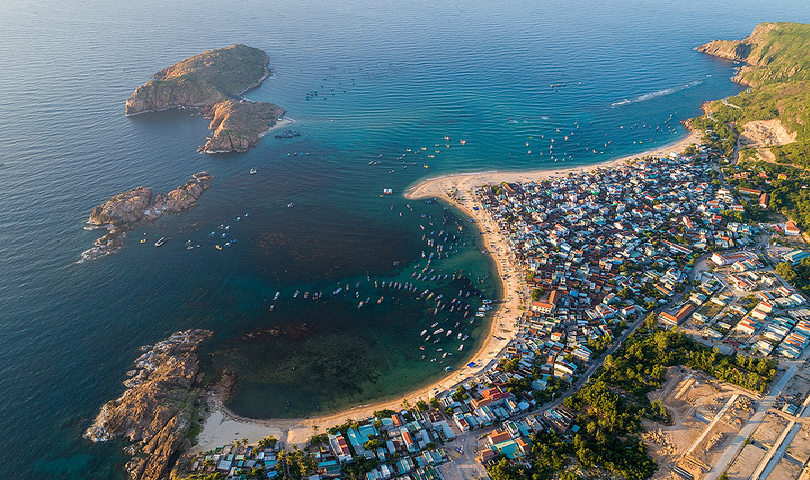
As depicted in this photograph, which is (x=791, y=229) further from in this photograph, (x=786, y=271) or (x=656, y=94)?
(x=656, y=94)

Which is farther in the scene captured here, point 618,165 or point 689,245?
point 618,165

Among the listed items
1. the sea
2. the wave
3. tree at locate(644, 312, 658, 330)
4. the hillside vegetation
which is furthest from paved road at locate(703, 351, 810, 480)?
the wave

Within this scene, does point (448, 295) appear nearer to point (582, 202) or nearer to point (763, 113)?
point (582, 202)

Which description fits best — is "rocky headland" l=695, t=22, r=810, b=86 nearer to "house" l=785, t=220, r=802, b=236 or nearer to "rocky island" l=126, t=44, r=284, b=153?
"house" l=785, t=220, r=802, b=236

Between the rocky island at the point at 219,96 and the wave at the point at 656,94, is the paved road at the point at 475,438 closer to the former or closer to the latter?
the rocky island at the point at 219,96

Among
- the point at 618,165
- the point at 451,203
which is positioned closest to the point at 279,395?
the point at 451,203

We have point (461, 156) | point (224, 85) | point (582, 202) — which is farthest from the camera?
point (224, 85)
